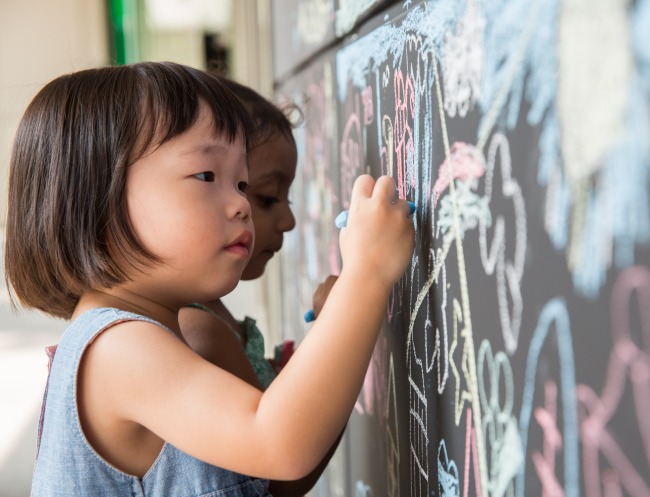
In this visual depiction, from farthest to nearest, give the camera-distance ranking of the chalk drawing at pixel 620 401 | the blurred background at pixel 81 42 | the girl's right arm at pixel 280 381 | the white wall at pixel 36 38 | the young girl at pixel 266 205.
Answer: the white wall at pixel 36 38 → the blurred background at pixel 81 42 → the young girl at pixel 266 205 → the girl's right arm at pixel 280 381 → the chalk drawing at pixel 620 401

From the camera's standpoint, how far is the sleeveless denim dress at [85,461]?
2.84 ft

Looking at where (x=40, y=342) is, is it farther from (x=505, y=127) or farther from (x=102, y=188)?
(x=505, y=127)

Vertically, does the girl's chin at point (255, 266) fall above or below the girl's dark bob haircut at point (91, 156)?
below

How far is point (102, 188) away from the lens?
35.6 inches

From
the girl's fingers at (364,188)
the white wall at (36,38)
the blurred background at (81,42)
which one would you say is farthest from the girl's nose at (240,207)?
the white wall at (36,38)

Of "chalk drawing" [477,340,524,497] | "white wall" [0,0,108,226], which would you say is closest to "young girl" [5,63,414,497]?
"chalk drawing" [477,340,524,497]

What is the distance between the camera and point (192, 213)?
89 centimetres

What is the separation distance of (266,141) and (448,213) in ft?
1.92

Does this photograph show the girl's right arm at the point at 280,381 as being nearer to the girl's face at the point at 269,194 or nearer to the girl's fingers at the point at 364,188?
the girl's fingers at the point at 364,188

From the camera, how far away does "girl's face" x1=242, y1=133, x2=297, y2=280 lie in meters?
1.27

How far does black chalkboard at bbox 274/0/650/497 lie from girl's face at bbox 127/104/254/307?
0.21 metres

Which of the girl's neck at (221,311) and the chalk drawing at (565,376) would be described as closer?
the chalk drawing at (565,376)

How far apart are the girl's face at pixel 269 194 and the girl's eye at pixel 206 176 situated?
340 millimetres

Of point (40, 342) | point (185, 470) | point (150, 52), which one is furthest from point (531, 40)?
point (150, 52)
